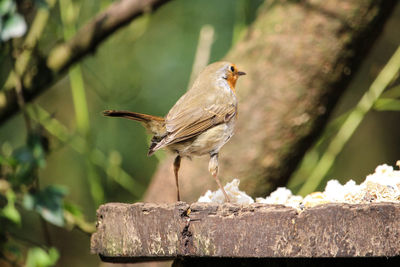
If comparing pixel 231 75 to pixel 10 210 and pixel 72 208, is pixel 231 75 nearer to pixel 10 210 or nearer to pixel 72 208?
pixel 72 208

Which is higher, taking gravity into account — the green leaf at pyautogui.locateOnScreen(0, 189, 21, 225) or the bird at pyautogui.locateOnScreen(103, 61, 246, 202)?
the bird at pyautogui.locateOnScreen(103, 61, 246, 202)

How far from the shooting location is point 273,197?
2037 millimetres

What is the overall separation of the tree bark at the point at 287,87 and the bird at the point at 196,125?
0.55m

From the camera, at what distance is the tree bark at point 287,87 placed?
3047 millimetres

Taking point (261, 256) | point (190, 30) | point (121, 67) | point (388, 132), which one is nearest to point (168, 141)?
point (261, 256)

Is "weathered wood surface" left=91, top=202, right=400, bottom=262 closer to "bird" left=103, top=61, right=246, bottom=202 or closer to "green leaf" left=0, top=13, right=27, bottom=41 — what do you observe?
"bird" left=103, top=61, right=246, bottom=202

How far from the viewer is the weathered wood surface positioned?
4.63 feet

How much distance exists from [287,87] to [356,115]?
0.49m

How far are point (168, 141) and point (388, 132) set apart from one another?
375cm

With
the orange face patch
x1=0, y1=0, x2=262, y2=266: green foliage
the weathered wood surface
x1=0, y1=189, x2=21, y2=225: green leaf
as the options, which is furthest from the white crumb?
x1=0, y1=0, x2=262, y2=266: green foliage

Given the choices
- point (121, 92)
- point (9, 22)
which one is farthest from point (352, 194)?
point (121, 92)

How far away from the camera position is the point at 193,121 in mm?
2352

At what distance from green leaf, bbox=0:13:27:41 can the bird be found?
30.9 inches

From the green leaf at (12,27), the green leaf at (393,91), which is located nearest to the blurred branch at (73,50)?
the green leaf at (12,27)
